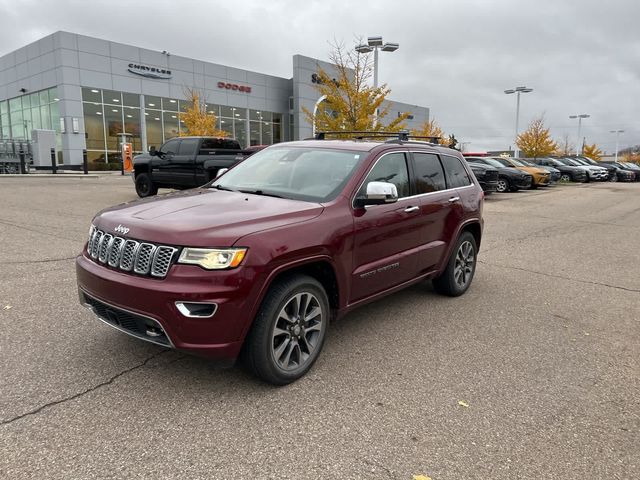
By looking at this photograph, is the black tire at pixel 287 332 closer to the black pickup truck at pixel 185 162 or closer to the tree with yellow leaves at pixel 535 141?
the black pickup truck at pixel 185 162

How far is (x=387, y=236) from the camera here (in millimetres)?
4148

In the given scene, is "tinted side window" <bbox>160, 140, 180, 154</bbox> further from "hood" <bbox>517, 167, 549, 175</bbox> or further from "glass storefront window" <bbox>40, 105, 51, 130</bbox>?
"glass storefront window" <bbox>40, 105, 51, 130</bbox>

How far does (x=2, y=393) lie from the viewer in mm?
3107

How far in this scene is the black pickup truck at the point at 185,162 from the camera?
518 inches

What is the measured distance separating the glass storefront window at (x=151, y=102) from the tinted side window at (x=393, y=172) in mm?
35591

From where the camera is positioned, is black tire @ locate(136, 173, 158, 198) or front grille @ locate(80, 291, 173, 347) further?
black tire @ locate(136, 173, 158, 198)

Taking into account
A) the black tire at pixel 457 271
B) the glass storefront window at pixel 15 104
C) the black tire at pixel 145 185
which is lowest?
the black tire at pixel 457 271

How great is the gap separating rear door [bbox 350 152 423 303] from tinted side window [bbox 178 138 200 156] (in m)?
9.87

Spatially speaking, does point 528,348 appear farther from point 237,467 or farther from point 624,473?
point 237,467

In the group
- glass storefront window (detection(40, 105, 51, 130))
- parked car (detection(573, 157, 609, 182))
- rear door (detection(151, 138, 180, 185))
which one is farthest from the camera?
glass storefront window (detection(40, 105, 51, 130))

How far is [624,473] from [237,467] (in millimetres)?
2037

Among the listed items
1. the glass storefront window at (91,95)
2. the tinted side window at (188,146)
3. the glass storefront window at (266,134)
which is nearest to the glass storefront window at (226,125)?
the glass storefront window at (266,134)

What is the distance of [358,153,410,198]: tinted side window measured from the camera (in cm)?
423

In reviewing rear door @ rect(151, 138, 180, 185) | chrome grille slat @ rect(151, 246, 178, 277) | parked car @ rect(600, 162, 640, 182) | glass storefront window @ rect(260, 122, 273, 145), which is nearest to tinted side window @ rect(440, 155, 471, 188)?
chrome grille slat @ rect(151, 246, 178, 277)
